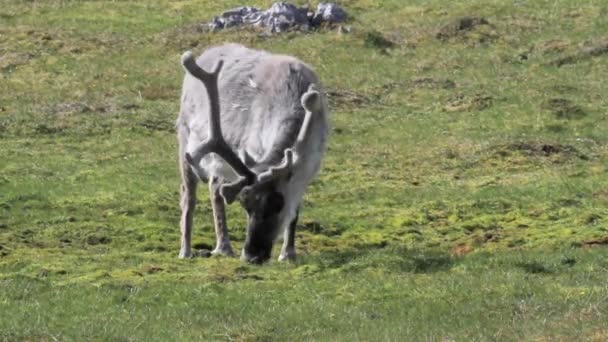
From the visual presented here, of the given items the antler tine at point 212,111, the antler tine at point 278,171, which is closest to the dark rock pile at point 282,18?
the antler tine at point 212,111

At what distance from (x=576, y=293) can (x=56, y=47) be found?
42233 millimetres

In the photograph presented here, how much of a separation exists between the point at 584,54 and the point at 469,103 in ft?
28.5

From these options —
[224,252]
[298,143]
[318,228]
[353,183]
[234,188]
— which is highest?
[298,143]

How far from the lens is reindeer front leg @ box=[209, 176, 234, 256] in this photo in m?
22.6

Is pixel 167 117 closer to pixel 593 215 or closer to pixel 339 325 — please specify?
pixel 593 215

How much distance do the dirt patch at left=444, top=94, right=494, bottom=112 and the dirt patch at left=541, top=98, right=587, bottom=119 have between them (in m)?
2.05

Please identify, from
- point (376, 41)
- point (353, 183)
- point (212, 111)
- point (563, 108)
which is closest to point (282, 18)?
point (376, 41)

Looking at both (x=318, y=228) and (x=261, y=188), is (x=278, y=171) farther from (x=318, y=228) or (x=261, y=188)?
(x=318, y=228)

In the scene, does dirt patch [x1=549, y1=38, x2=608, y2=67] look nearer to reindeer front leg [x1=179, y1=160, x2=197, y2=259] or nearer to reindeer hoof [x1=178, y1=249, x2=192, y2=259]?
reindeer front leg [x1=179, y1=160, x2=197, y2=259]

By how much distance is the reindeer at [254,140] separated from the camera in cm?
1995

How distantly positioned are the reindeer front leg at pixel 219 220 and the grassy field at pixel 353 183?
105 cm

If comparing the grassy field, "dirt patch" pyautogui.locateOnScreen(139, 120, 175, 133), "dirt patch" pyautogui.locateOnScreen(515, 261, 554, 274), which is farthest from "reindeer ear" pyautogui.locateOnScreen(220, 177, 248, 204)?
"dirt patch" pyautogui.locateOnScreen(139, 120, 175, 133)

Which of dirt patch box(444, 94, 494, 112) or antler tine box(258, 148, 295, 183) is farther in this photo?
dirt patch box(444, 94, 494, 112)

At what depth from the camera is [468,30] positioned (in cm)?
5609
